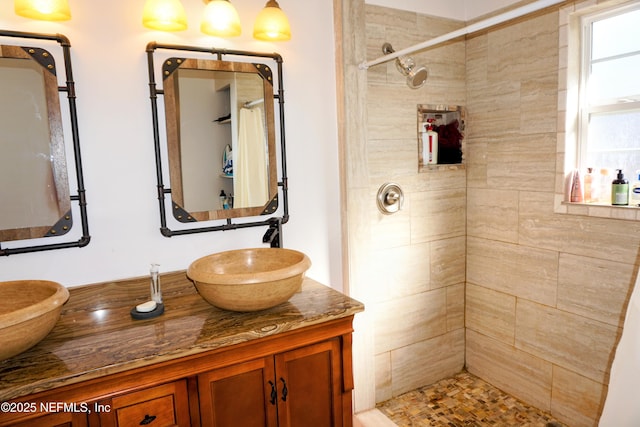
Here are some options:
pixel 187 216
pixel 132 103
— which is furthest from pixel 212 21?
pixel 187 216

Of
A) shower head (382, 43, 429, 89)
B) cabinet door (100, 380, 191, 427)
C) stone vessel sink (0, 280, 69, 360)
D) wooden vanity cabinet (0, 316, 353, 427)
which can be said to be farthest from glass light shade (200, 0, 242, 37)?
cabinet door (100, 380, 191, 427)

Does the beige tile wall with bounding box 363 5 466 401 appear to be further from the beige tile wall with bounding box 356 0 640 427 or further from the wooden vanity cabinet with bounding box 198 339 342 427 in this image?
the wooden vanity cabinet with bounding box 198 339 342 427

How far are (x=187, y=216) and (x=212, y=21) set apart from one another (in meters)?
0.85

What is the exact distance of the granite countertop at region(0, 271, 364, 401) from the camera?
3.91 feet

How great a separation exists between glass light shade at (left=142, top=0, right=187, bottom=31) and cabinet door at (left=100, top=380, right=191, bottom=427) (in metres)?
1.37

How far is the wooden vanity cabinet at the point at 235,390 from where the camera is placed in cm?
123

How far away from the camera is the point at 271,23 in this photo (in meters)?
1.90

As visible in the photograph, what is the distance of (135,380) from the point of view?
128 cm

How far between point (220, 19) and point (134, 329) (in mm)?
1292

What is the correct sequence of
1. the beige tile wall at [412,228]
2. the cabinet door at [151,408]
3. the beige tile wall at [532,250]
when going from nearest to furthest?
the cabinet door at [151,408], the beige tile wall at [532,250], the beige tile wall at [412,228]

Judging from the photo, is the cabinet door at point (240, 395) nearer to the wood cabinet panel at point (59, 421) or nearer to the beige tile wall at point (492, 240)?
the wood cabinet panel at point (59, 421)

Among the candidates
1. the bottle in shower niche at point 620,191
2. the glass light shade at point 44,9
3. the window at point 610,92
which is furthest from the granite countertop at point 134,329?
the window at point 610,92

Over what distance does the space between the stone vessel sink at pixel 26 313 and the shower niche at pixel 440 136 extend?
2.02 m

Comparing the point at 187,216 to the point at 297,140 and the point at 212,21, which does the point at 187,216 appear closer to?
the point at 297,140
